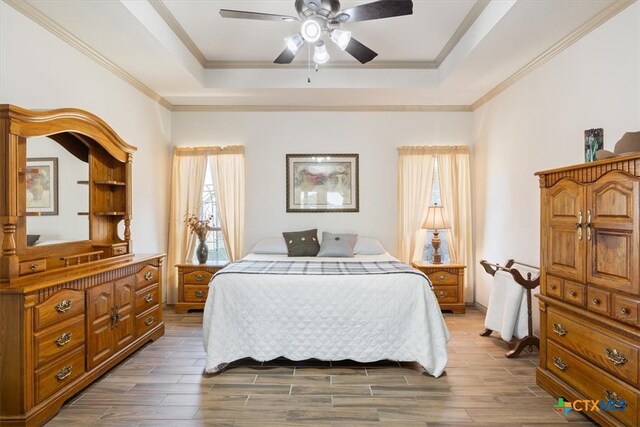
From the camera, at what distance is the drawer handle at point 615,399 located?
199cm

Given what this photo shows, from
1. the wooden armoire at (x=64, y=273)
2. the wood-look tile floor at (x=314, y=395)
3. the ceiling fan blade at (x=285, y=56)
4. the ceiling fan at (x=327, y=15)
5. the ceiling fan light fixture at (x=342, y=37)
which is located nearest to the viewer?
the wooden armoire at (x=64, y=273)

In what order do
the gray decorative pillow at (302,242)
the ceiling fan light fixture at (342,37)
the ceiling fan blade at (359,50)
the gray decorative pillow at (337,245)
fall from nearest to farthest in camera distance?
the ceiling fan light fixture at (342,37)
the ceiling fan blade at (359,50)
the gray decorative pillow at (337,245)
the gray decorative pillow at (302,242)

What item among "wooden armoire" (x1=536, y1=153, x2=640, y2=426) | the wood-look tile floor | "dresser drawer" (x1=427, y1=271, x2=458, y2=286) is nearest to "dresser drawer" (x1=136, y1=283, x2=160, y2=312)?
the wood-look tile floor

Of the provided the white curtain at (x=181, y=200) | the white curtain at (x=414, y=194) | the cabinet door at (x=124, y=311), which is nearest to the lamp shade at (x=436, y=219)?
the white curtain at (x=414, y=194)

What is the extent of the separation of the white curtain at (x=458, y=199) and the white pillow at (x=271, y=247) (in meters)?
2.24

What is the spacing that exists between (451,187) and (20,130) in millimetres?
4611

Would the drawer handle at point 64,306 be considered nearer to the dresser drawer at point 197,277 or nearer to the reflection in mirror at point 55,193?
the reflection in mirror at point 55,193

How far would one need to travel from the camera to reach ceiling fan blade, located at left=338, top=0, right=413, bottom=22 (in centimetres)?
238

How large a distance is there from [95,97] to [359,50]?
2.52 m

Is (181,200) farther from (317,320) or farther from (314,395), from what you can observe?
(314,395)

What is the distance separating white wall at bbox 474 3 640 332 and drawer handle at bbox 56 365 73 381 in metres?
3.92

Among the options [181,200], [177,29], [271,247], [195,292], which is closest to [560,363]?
[271,247]

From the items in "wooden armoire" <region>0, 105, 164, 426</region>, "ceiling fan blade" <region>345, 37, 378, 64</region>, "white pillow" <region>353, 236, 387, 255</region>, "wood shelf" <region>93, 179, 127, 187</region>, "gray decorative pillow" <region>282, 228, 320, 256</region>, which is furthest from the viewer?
"white pillow" <region>353, 236, 387, 255</region>

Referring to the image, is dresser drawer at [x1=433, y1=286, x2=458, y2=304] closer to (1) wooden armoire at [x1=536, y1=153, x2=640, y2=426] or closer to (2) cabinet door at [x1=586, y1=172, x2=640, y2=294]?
(1) wooden armoire at [x1=536, y1=153, x2=640, y2=426]
